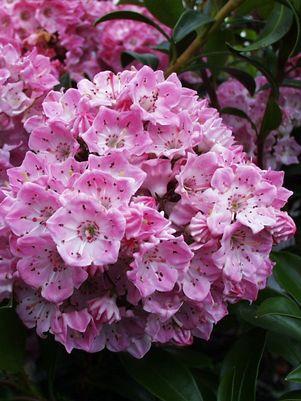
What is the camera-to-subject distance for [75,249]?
809mm

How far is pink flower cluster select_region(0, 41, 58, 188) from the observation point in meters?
1.10

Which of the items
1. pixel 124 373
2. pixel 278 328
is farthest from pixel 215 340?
pixel 278 328

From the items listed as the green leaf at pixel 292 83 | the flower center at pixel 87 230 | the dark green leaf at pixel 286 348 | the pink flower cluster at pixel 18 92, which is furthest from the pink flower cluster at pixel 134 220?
the green leaf at pixel 292 83

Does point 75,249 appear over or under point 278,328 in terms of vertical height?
over

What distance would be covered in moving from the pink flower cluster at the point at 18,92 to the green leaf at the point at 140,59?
0.25 m

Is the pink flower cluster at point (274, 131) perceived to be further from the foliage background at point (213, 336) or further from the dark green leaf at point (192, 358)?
the dark green leaf at point (192, 358)

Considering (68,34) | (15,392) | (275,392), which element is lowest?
(275,392)

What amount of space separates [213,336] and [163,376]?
48 centimetres

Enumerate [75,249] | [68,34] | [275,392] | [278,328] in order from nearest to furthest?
[75,249], [278,328], [68,34], [275,392]

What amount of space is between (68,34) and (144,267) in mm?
788

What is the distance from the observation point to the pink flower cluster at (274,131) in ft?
4.42

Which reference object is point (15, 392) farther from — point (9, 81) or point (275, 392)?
point (275, 392)

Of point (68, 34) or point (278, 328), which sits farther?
point (68, 34)

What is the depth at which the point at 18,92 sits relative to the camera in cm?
112
